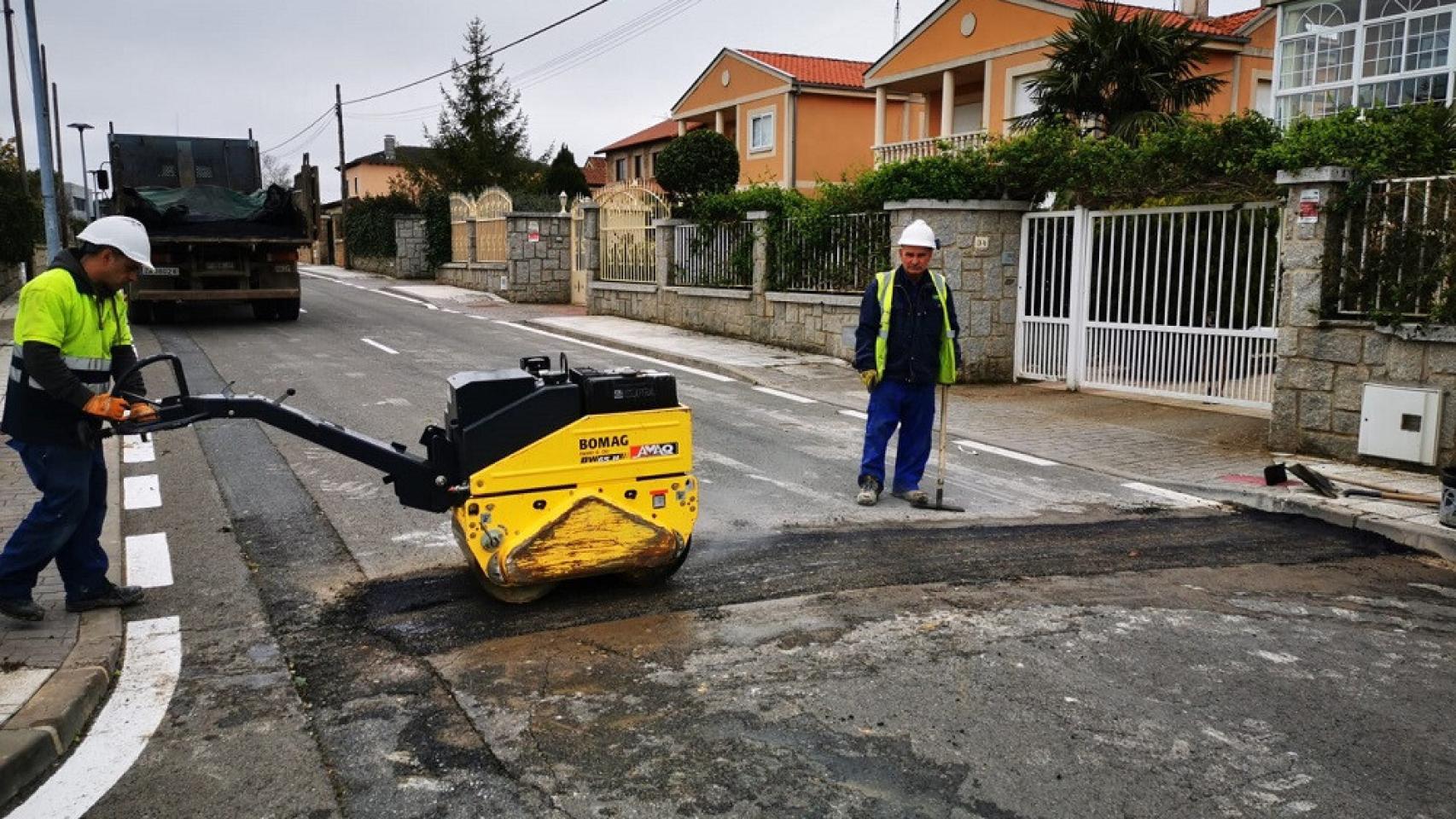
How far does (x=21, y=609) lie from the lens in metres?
4.70

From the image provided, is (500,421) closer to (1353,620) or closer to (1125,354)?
(1353,620)

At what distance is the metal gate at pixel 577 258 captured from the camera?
24347 mm

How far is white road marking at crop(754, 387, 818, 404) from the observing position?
12008 mm

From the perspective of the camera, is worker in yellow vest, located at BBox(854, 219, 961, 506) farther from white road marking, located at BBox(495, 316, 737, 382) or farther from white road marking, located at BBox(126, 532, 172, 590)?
white road marking, located at BBox(495, 316, 737, 382)

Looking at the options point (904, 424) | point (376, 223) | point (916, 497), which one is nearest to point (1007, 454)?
point (904, 424)

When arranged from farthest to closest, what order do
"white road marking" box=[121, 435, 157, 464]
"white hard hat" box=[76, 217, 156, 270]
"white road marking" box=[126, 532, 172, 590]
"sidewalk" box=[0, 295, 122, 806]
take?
"white road marking" box=[121, 435, 157, 464]
"white road marking" box=[126, 532, 172, 590]
"white hard hat" box=[76, 217, 156, 270]
"sidewalk" box=[0, 295, 122, 806]

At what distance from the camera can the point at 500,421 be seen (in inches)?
187

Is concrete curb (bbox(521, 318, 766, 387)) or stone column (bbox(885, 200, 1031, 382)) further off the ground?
stone column (bbox(885, 200, 1031, 382))

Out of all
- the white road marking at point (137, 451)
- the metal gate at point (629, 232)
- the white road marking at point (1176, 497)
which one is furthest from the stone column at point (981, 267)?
the white road marking at point (137, 451)

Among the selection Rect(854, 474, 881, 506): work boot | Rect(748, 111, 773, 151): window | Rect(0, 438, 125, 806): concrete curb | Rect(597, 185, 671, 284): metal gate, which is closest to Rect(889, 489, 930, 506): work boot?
Rect(854, 474, 881, 506): work boot

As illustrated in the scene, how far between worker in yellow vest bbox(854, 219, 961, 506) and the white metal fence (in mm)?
9943

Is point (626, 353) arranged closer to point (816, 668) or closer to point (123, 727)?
point (816, 668)

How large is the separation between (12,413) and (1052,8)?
23264 millimetres

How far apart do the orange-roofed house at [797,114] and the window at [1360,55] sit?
16020 mm
